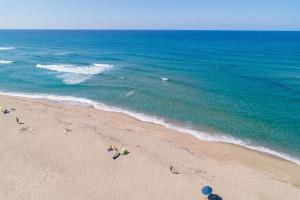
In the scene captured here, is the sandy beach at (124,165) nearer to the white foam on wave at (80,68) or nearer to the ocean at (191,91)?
the ocean at (191,91)

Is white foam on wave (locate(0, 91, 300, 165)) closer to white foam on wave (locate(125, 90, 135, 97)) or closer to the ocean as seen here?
the ocean

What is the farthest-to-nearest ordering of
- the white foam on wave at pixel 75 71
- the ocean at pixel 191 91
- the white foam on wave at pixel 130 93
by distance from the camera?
the white foam on wave at pixel 75 71
the white foam on wave at pixel 130 93
the ocean at pixel 191 91

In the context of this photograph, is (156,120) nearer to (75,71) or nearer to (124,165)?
(124,165)

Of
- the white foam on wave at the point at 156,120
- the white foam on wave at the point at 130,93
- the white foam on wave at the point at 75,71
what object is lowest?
the white foam on wave at the point at 156,120

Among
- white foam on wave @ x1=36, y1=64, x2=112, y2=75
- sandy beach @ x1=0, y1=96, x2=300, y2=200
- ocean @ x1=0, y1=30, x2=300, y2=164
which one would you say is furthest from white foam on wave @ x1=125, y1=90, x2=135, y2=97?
white foam on wave @ x1=36, y1=64, x2=112, y2=75

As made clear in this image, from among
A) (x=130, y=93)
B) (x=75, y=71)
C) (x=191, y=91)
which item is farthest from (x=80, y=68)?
(x=191, y=91)

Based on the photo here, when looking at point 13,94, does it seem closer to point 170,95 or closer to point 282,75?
point 170,95

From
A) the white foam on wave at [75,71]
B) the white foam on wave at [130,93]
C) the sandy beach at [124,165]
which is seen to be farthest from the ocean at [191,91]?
the sandy beach at [124,165]
